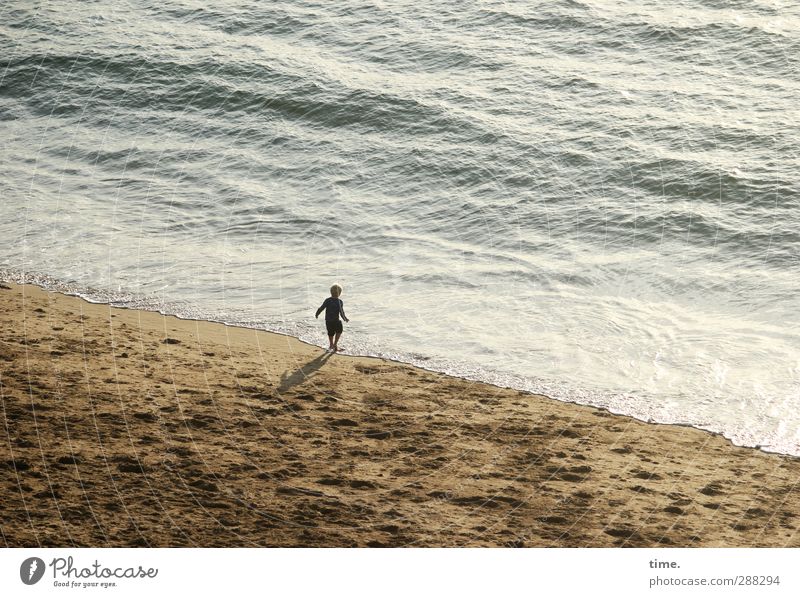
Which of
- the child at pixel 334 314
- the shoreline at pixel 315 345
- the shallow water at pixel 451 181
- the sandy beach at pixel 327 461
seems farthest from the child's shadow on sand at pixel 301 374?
the shallow water at pixel 451 181

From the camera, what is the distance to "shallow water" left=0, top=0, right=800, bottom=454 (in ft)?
43.4

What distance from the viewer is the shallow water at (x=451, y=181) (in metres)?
13.2

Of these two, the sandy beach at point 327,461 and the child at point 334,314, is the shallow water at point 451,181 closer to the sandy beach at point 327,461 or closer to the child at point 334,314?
the child at point 334,314

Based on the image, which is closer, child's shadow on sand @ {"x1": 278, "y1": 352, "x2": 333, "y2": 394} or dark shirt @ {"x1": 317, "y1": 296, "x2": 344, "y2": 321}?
child's shadow on sand @ {"x1": 278, "y1": 352, "x2": 333, "y2": 394}

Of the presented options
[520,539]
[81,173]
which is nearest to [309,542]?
[520,539]

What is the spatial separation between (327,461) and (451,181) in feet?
31.4


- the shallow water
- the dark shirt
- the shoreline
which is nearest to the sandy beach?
the shoreline

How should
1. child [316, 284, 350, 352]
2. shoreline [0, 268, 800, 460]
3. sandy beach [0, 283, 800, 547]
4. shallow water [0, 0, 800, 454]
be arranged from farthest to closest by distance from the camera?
1. shallow water [0, 0, 800, 454]
2. child [316, 284, 350, 352]
3. shoreline [0, 268, 800, 460]
4. sandy beach [0, 283, 800, 547]

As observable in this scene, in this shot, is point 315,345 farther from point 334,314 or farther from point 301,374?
point 301,374

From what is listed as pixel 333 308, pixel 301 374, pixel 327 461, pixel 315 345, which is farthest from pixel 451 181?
pixel 327 461

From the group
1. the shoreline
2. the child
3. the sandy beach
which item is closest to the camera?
the sandy beach

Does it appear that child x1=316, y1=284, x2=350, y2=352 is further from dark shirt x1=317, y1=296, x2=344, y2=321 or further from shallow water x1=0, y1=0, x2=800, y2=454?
shallow water x1=0, y1=0, x2=800, y2=454

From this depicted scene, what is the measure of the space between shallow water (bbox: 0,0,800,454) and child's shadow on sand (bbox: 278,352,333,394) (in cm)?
62

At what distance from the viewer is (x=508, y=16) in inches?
931
